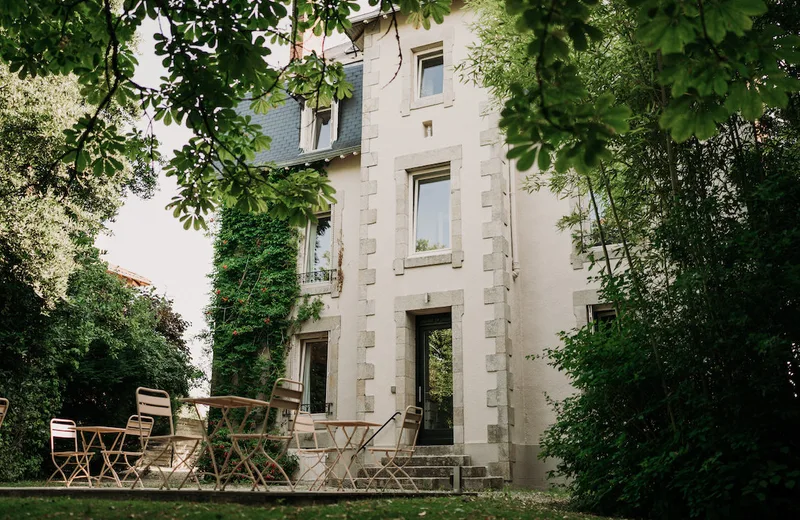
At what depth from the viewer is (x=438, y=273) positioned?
10312 mm

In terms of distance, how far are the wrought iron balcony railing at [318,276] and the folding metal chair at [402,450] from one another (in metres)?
2.93

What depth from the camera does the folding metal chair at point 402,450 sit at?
7253 millimetres

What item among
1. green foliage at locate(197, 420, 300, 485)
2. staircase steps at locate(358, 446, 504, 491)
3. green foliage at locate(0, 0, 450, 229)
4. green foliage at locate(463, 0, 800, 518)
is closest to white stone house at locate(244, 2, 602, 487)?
staircase steps at locate(358, 446, 504, 491)

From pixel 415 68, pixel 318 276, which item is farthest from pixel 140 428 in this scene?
pixel 415 68

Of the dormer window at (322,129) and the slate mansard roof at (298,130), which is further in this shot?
the dormer window at (322,129)

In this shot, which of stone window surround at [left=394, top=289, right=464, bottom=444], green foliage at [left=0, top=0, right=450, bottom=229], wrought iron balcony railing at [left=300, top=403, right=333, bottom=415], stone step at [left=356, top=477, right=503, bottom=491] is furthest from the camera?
wrought iron balcony railing at [left=300, top=403, right=333, bottom=415]

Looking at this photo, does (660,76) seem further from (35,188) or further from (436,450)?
(35,188)

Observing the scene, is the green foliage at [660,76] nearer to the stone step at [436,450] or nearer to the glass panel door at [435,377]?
the stone step at [436,450]

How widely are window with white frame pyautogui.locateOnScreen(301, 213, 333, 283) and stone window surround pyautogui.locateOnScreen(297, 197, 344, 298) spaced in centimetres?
4

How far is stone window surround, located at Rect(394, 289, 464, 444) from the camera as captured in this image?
9.62 meters

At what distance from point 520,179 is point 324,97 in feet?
19.6

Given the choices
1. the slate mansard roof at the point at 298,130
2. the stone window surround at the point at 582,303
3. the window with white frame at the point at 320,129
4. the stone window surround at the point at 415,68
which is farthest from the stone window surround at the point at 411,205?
the window with white frame at the point at 320,129

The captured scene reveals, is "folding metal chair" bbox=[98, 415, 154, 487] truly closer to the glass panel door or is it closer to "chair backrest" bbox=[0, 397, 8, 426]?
"chair backrest" bbox=[0, 397, 8, 426]

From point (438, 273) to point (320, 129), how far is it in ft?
13.2
